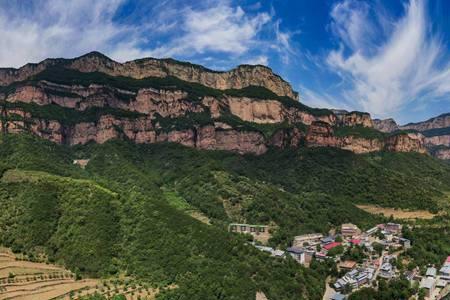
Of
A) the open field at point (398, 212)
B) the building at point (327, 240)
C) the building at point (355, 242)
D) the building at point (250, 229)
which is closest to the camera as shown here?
the building at point (355, 242)

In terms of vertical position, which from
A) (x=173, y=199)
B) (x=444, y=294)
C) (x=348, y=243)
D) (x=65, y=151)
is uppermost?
(x=65, y=151)

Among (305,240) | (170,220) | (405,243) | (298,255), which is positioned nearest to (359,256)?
(305,240)

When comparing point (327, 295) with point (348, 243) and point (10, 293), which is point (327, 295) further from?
point (10, 293)

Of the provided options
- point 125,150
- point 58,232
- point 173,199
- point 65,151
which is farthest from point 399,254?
point 65,151

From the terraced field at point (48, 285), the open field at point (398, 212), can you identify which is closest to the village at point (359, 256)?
the open field at point (398, 212)

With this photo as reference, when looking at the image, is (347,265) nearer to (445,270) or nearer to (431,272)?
(431,272)

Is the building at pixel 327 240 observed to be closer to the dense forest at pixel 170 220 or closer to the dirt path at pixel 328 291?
the dense forest at pixel 170 220
